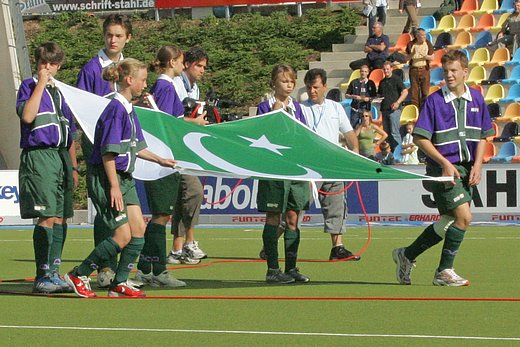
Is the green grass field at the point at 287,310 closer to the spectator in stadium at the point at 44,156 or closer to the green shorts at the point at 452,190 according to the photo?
the spectator in stadium at the point at 44,156

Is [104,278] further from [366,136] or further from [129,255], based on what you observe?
[366,136]

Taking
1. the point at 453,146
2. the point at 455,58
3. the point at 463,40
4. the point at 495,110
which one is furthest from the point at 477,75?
the point at 453,146

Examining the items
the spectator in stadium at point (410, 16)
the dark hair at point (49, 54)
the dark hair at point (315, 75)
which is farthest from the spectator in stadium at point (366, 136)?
the dark hair at point (49, 54)

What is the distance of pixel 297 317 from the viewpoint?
9125mm

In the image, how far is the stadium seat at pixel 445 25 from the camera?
2923 centimetres

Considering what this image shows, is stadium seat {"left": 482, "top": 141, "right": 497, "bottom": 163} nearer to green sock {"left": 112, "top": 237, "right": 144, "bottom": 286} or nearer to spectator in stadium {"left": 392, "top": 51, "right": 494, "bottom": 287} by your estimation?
spectator in stadium {"left": 392, "top": 51, "right": 494, "bottom": 287}

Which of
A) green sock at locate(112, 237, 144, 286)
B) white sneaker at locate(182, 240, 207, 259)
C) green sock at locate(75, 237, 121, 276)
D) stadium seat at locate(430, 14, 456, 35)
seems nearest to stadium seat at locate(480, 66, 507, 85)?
stadium seat at locate(430, 14, 456, 35)

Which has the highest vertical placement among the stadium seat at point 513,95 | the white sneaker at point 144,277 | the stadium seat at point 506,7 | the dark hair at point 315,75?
the stadium seat at point 506,7

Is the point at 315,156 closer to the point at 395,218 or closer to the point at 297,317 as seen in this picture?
the point at 297,317

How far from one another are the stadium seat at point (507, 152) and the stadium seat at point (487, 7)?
4.86 meters

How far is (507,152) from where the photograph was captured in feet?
82.1

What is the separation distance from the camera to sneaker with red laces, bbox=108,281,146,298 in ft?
34.2

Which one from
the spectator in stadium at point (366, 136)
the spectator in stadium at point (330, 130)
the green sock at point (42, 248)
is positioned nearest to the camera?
the green sock at point (42, 248)

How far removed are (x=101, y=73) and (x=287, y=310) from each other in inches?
121
